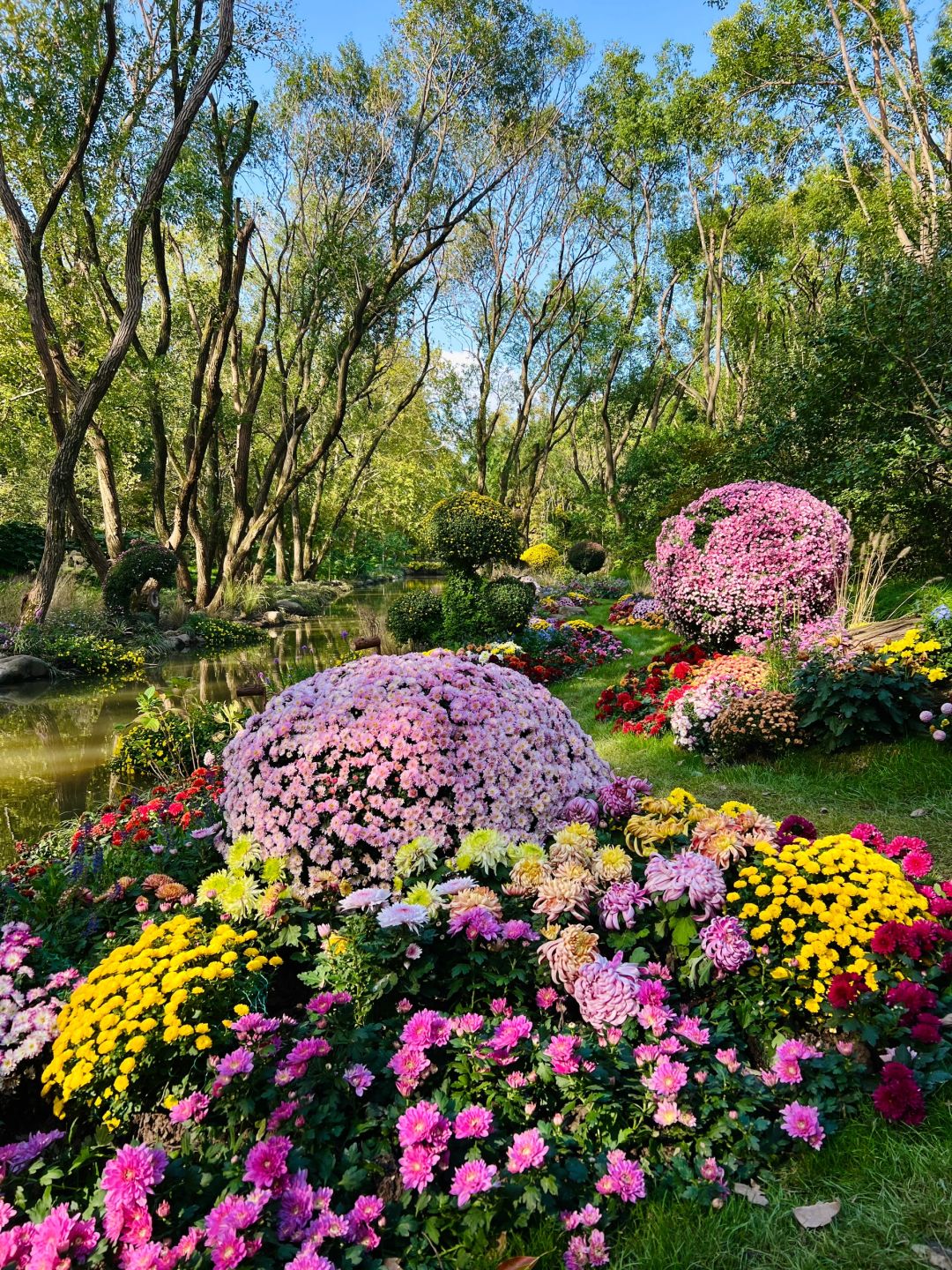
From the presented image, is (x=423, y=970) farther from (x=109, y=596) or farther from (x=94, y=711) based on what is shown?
(x=109, y=596)

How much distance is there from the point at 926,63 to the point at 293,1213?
21524 millimetres

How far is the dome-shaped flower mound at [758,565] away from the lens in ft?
22.1

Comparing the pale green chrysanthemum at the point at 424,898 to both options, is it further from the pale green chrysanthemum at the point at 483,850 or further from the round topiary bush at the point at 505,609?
the round topiary bush at the point at 505,609

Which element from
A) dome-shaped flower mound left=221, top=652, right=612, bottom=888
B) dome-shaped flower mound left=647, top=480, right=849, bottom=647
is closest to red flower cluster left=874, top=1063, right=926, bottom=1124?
dome-shaped flower mound left=221, top=652, right=612, bottom=888

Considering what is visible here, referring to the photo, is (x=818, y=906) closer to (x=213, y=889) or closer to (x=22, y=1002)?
(x=213, y=889)

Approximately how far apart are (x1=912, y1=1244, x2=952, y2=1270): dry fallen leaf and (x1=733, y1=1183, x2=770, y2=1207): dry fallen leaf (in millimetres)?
301

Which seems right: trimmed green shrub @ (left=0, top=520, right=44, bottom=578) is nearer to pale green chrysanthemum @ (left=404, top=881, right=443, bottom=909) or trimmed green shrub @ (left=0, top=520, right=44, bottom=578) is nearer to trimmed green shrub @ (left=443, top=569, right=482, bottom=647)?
trimmed green shrub @ (left=443, top=569, right=482, bottom=647)

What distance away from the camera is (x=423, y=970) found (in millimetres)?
1990

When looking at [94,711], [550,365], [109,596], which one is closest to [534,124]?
[550,365]

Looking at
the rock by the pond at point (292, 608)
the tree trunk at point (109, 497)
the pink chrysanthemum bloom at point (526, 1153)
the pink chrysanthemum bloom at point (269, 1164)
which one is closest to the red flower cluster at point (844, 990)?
the pink chrysanthemum bloom at point (526, 1153)

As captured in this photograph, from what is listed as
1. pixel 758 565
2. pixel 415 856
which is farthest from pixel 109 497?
pixel 415 856

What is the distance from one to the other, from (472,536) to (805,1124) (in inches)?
363

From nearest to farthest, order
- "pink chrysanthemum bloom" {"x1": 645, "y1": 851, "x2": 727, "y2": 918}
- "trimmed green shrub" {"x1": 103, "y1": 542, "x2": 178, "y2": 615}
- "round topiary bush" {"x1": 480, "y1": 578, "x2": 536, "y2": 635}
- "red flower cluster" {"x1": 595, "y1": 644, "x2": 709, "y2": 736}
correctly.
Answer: "pink chrysanthemum bloom" {"x1": 645, "y1": 851, "x2": 727, "y2": 918}
"red flower cluster" {"x1": 595, "y1": 644, "x2": 709, "y2": 736}
"round topiary bush" {"x1": 480, "y1": 578, "x2": 536, "y2": 635}
"trimmed green shrub" {"x1": 103, "y1": 542, "x2": 178, "y2": 615}

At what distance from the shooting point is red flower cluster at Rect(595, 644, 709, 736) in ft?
19.8
